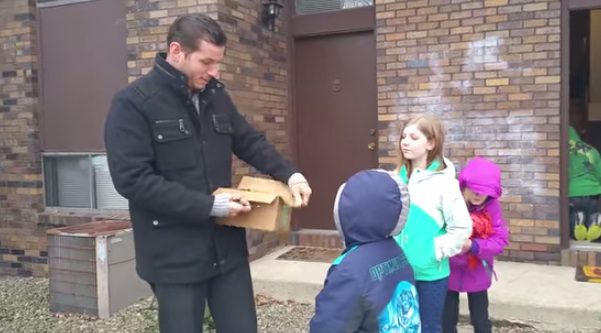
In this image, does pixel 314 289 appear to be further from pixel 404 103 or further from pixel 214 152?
pixel 214 152

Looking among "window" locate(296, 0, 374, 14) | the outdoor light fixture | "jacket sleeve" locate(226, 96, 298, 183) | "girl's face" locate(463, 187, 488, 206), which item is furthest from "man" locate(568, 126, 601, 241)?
"jacket sleeve" locate(226, 96, 298, 183)

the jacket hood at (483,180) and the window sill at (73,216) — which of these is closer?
the jacket hood at (483,180)

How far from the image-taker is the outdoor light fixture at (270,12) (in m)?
5.97

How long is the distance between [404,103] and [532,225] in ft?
5.12

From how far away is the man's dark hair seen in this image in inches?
96.9

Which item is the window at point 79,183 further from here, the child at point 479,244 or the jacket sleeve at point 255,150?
the child at point 479,244

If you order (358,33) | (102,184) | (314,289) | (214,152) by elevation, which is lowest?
(314,289)

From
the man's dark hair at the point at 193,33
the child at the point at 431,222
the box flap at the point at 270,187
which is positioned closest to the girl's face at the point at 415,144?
the child at the point at 431,222

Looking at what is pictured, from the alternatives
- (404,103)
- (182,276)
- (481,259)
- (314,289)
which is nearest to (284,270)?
(314,289)

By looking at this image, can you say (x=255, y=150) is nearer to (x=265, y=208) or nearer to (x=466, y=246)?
(x=265, y=208)

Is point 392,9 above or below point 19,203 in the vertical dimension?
above

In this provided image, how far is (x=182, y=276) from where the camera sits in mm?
2527

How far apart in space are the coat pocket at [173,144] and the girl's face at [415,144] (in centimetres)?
114

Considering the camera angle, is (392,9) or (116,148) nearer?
(116,148)
